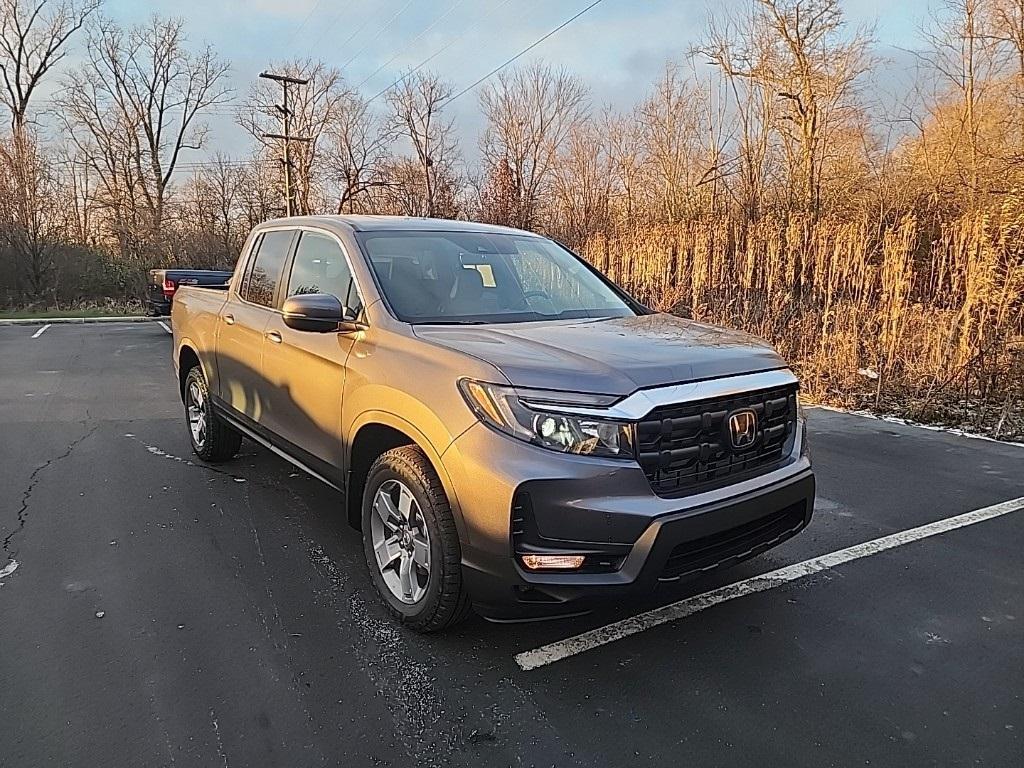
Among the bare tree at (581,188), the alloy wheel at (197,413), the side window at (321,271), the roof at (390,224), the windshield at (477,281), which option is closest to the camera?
the windshield at (477,281)

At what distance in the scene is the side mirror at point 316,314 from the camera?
3.36 metres

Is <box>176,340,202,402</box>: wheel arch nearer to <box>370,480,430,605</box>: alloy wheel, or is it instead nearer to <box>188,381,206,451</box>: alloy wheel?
<box>188,381,206,451</box>: alloy wheel

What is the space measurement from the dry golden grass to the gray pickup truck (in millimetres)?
5057

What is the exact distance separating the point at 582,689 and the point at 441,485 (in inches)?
36.5

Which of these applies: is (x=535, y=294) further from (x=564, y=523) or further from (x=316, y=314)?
(x=564, y=523)

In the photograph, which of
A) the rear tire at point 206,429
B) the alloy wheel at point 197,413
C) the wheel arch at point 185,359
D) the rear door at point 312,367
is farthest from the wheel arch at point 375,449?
the wheel arch at point 185,359

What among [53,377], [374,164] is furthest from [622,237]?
[374,164]

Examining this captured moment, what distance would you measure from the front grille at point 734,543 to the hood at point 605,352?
617 millimetres

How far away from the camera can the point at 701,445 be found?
276 centimetres

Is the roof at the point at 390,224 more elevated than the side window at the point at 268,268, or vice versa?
the roof at the point at 390,224

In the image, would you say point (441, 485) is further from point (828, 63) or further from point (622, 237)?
point (828, 63)

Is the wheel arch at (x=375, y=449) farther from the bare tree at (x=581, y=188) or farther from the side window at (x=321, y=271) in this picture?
the bare tree at (x=581, y=188)

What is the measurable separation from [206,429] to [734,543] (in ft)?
13.4

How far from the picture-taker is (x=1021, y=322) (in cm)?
766
